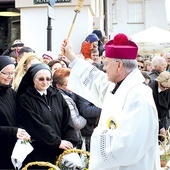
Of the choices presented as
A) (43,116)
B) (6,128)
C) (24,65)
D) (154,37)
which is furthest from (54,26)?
(154,37)

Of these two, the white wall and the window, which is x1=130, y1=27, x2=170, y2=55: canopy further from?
the window

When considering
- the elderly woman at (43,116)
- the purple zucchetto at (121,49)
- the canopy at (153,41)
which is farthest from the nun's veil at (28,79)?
the canopy at (153,41)

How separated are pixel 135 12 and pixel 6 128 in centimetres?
3329

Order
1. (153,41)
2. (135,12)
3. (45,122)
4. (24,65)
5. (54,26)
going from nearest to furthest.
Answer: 1. (45,122)
2. (24,65)
3. (54,26)
4. (153,41)
5. (135,12)

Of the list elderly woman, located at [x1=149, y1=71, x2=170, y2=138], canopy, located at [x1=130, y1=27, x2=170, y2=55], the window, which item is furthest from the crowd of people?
the window

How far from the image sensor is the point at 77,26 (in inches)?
420

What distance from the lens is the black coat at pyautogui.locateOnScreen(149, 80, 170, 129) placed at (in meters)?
7.57

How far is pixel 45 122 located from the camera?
15.8ft

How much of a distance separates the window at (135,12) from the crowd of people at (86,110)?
99.6 feet

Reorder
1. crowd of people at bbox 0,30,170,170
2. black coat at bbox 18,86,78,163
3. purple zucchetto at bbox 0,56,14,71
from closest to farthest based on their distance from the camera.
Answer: crowd of people at bbox 0,30,170,170 < black coat at bbox 18,86,78,163 < purple zucchetto at bbox 0,56,14,71

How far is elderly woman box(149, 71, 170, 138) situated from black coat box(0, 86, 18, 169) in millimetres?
3485

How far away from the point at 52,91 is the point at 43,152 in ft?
2.52

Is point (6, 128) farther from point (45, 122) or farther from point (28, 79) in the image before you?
point (28, 79)

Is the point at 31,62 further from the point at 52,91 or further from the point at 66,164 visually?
the point at 66,164
